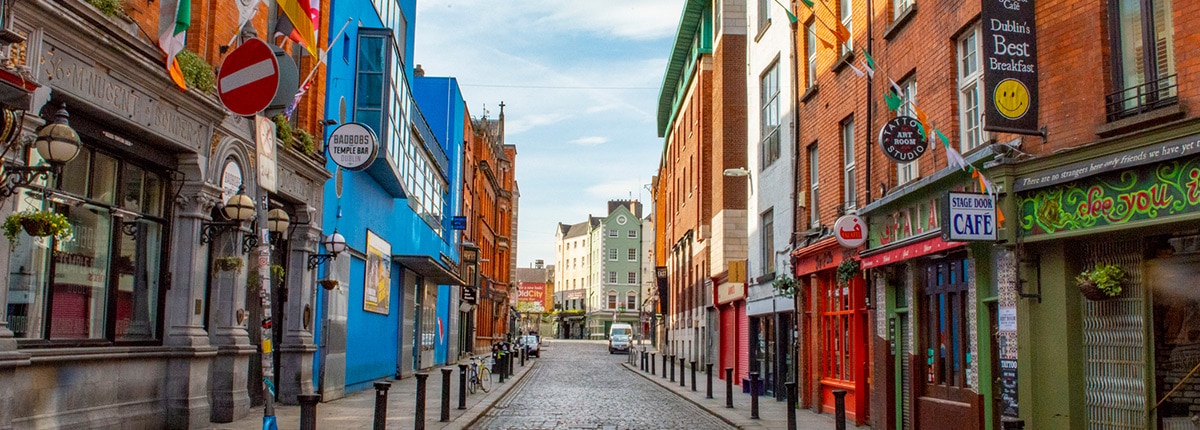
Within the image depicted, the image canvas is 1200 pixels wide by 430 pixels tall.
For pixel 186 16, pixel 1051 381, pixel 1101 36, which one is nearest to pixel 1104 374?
pixel 1051 381

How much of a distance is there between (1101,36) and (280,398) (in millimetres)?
14038

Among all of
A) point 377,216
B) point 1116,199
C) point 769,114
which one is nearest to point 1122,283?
point 1116,199

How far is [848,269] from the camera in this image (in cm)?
1694

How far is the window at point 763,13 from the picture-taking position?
26.2 m

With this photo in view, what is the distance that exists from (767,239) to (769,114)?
328cm

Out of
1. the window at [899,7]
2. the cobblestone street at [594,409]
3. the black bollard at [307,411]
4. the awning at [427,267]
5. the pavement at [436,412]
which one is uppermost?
the window at [899,7]

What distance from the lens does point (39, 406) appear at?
9828 mm

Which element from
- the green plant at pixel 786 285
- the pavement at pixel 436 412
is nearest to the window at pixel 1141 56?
the pavement at pixel 436 412

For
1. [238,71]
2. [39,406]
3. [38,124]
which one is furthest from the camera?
[238,71]

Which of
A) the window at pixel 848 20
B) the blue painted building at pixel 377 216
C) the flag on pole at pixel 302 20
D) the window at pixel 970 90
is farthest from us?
the blue painted building at pixel 377 216

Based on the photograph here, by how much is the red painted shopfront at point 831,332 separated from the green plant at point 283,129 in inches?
385

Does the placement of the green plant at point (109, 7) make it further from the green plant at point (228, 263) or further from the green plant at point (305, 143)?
the green plant at point (305, 143)

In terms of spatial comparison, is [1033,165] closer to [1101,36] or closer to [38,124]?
[1101,36]

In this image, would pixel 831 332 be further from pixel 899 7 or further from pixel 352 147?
pixel 352 147
